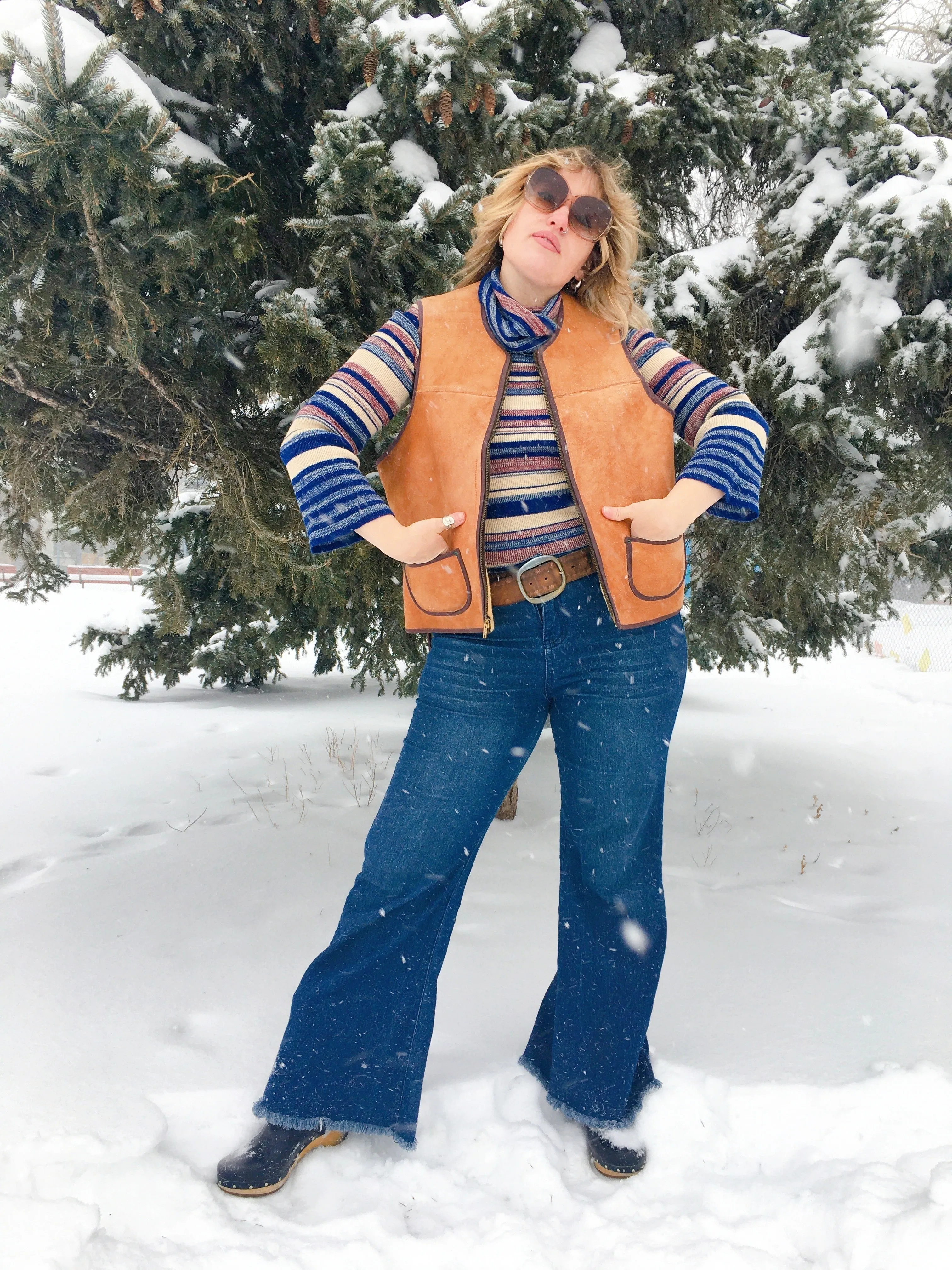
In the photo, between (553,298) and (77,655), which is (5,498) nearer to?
(553,298)

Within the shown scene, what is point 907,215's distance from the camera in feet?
8.02

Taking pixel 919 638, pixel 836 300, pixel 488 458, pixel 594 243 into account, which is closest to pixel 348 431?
pixel 488 458

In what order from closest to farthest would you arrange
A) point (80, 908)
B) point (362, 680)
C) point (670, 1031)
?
point (670, 1031) < point (80, 908) < point (362, 680)

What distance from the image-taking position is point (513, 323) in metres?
1.73

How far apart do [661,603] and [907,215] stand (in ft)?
5.35

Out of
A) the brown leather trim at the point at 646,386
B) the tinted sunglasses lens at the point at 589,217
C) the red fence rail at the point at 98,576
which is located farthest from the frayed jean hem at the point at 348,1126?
the red fence rail at the point at 98,576

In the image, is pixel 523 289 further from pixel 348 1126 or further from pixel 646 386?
pixel 348 1126

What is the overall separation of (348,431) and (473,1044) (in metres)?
1.64

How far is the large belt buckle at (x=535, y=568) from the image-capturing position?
66.4 inches

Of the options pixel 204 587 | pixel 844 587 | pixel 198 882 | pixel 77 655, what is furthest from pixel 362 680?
pixel 77 655

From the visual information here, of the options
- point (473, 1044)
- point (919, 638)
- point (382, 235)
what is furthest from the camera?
point (919, 638)

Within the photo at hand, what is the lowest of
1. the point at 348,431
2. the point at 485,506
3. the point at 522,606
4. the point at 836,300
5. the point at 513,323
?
the point at 522,606

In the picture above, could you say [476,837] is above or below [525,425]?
below

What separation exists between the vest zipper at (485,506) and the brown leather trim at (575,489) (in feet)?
0.31
